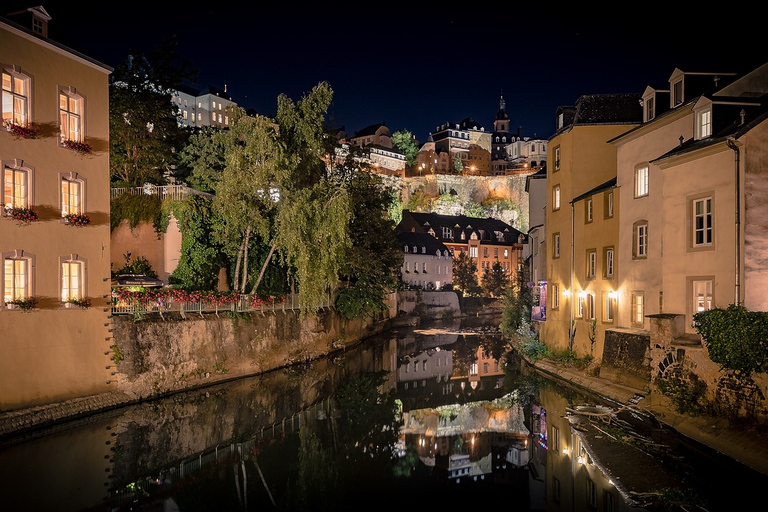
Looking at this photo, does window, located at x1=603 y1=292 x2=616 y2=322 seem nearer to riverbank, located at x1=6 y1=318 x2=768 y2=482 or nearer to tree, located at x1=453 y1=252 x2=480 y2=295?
riverbank, located at x1=6 y1=318 x2=768 y2=482

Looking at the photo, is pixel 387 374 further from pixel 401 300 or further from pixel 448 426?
pixel 401 300

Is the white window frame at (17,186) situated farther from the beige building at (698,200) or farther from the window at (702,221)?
the window at (702,221)

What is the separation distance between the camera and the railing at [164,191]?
2886 cm

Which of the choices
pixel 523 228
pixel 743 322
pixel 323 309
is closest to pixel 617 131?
pixel 743 322

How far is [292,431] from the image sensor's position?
18797 millimetres

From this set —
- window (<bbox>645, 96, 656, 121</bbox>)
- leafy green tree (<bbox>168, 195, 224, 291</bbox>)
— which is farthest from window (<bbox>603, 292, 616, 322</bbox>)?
leafy green tree (<bbox>168, 195, 224, 291</bbox>)

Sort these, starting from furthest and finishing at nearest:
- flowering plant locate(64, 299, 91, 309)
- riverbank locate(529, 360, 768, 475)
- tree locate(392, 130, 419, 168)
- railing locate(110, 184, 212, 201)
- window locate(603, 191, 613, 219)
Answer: tree locate(392, 130, 419, 168), railing locate(110, 184, 212, 201), window locate(603, 191, 613, 219), flowering plant locate(64, 299, 91, 309), riverbank locate(529, 360, 768, 475)

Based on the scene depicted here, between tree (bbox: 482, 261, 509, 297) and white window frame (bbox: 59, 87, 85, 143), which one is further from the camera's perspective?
tree (bbox: 482, 261, 509, 297)

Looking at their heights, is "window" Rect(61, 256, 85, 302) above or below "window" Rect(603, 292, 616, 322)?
above

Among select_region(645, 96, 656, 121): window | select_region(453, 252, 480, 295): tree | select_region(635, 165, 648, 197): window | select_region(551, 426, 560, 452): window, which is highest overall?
select_region(645, 96, 656, 121): window

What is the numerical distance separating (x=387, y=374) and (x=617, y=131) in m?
16.1

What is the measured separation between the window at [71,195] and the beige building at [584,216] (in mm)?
→ 20021

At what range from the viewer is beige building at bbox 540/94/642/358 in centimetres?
2622

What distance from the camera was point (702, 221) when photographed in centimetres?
1808
